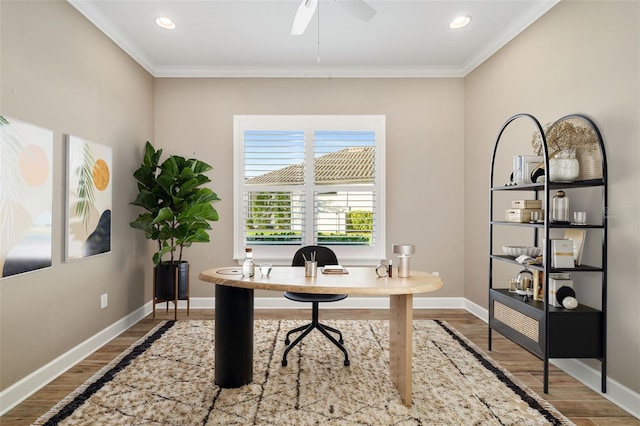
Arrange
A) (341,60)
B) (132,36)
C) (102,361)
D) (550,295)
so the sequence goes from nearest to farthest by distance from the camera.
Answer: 1. (550,295)
2. (102,361)
3. (132,36)
4. (341,60)

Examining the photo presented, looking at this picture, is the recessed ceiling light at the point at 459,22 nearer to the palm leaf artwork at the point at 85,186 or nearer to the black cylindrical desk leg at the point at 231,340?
the black cylindrical desk leg at the point at 231,340

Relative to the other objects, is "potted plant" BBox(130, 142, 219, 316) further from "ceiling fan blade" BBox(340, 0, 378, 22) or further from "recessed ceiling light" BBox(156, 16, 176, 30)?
"ceiling fan blade" BBox(340, 0, 378, 22)

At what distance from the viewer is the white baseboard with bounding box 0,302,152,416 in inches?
86.7

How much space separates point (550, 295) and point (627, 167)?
971 mm

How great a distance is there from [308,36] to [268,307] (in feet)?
10.3

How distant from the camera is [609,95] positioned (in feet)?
7.70

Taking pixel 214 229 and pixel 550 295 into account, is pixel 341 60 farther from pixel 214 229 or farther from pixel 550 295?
pixel 550 295

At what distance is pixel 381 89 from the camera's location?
14.4ft

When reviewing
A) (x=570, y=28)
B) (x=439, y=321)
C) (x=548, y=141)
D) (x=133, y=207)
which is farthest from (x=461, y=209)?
(x=133, y=207)

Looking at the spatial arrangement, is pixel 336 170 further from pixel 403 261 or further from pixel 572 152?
pixel 572 152

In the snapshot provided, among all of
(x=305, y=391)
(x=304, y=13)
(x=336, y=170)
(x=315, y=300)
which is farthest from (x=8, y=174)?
(x=336, y=170)

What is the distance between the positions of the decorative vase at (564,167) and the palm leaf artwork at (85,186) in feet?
11.9

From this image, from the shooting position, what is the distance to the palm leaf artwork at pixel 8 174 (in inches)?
84.0

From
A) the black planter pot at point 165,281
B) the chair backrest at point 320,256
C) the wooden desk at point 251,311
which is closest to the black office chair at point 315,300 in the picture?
the chair backrest at point 320,256
